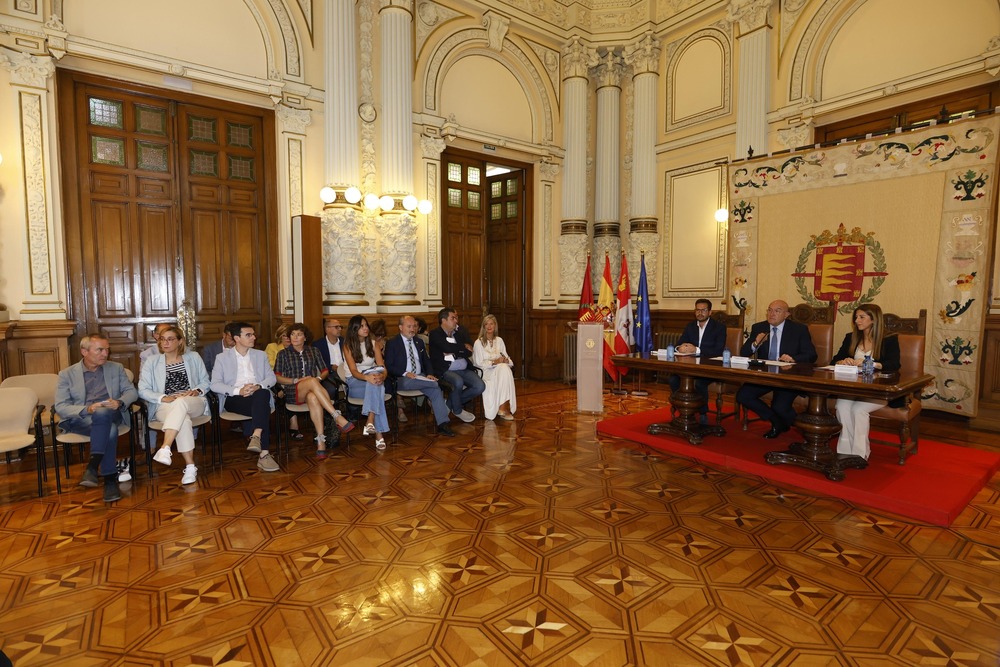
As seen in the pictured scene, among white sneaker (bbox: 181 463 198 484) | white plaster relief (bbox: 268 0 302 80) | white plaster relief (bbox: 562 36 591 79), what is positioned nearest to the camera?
white sneaker (bbox: 181 463 198 484)

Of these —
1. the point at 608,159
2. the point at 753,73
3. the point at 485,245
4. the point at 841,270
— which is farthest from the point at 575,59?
the point at 841,270

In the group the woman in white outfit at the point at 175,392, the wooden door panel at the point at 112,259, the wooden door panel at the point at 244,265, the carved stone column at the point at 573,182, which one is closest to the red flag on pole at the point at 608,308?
the carved stone column at the point at 573,182

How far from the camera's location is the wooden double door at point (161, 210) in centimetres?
542

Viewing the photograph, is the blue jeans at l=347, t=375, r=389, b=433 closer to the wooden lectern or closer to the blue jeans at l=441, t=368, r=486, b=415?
→ the blue jeans at l=441, t=368, r=486, b=415

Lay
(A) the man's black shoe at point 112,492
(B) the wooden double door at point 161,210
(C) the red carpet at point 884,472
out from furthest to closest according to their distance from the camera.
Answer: (B) the wooden double door at point 161,210, (A) the man's black shoe at point 112,492, (C) the red carpet at point 884,472

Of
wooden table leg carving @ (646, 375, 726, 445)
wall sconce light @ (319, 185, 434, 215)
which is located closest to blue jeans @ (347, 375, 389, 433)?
wall sconce light @ (319, 185, 434, 215)

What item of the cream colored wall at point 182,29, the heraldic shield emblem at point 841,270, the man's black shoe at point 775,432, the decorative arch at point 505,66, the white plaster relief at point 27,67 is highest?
the decorative arch at point 505,66

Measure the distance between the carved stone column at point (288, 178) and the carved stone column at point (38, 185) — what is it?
2.06 m

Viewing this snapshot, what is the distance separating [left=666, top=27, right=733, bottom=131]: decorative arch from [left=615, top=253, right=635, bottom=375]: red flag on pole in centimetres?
276

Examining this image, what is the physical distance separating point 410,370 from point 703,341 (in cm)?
320

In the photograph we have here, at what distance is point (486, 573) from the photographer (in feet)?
9.19

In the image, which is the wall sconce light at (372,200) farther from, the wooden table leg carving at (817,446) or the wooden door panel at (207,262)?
the wooden table leg carving at (817,446)

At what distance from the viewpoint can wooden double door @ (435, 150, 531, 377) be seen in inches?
330

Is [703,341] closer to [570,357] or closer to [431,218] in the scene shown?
[570,357]
